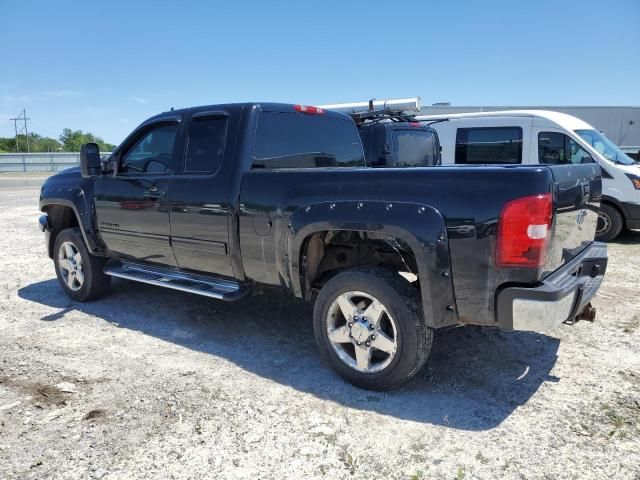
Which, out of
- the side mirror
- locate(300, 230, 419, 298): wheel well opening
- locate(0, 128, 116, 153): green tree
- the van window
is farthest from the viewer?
locate(0, 128, 116, 153): green tree

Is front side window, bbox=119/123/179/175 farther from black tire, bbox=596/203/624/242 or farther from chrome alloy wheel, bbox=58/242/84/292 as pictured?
black tire, bbox=596/203/624/242

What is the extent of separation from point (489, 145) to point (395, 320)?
7279mm

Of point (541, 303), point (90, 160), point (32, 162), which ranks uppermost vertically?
point (32, 162)

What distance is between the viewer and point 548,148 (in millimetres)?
8875

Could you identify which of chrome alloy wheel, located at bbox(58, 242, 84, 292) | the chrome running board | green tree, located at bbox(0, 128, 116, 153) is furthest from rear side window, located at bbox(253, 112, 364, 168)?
green tree, located at bbox(0, 128, 116, 153)

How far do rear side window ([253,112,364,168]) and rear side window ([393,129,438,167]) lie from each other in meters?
3.31

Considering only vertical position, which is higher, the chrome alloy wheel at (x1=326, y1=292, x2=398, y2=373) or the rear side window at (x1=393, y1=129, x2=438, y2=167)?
the rear side window at (x1=393, y1=129, x2=438, y2=167)

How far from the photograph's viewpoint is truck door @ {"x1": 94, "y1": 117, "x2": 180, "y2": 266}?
14.4ft

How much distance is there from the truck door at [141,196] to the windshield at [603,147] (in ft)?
24.3

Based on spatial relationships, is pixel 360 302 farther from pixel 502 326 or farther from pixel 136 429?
pixel 136 429

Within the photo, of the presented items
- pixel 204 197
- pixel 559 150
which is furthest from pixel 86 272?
pixel 559 150

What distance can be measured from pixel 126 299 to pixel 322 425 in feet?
11.0

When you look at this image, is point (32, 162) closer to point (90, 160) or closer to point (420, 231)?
point (90, 160)

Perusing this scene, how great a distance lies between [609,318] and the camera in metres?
4.63
